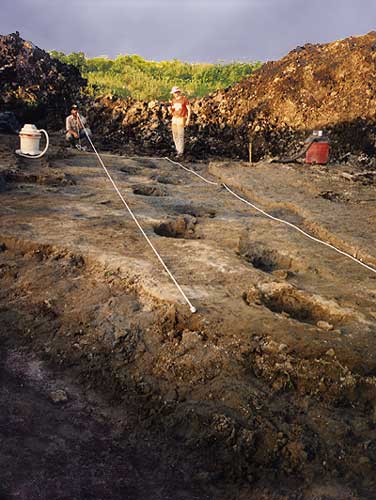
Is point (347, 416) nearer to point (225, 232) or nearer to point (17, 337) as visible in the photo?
point (17, 337)

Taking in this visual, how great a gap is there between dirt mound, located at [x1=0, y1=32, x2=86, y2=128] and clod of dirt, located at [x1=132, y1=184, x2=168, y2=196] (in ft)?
26.2

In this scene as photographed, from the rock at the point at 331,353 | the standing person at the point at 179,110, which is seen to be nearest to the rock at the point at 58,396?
the rock at the point at 331,353

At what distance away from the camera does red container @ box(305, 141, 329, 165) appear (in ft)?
31.6

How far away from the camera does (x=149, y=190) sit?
22.5ft

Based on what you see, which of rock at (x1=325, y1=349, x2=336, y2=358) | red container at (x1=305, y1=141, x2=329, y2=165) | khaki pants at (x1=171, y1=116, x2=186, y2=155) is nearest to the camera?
rock at (x1=325, y1=349, x2=336, y2=358)

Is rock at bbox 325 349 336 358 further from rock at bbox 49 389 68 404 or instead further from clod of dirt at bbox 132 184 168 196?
clod of dirt at bbox 132 184 168 196

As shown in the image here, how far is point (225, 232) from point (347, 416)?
272cm

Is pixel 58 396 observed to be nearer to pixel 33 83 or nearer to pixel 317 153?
pixel 317 153

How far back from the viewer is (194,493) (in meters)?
2.04

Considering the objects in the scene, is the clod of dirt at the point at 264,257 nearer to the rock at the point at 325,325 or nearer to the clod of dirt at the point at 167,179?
the rock at the point at 325,325

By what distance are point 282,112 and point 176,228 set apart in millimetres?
9481

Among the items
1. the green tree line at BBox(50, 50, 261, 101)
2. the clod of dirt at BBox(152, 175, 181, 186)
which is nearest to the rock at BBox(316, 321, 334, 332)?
the clod of dirt at BBox(152, 175, 181, 186)

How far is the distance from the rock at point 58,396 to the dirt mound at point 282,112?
31.1 ft

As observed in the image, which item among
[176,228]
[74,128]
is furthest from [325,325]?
[74,128]
